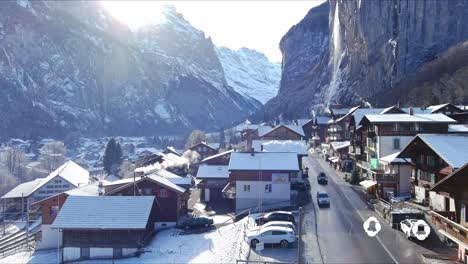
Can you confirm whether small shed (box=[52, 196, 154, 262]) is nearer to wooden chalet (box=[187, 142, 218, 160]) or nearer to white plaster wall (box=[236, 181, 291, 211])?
white plaster wall (box=[236, 181, 291, 211])

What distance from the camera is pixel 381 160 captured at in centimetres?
4228

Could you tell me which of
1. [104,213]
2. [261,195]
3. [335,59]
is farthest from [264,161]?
[335,59]

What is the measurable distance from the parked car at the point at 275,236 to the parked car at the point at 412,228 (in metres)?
6.60

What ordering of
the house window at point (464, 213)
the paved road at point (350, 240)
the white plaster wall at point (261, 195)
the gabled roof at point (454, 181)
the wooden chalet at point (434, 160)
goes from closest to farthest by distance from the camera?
the gabled roof at point (454, 181)
the house window at point (464, 213)
the paved road at point (350, 240)
the wooden chalet at point (434, 160)
the white plaster wall at point (261, 195)

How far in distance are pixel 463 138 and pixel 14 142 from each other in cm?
16864

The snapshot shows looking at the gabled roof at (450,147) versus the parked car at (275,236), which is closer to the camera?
the gabled roof at (450,147)

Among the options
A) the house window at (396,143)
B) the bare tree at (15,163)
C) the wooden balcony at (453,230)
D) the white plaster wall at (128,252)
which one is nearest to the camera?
the wooden balcony at (453,230)

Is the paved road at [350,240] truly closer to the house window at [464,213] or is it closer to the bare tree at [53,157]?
the house window at [464,213]

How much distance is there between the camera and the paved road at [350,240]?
23.5 meters

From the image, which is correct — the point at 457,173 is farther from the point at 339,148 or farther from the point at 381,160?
the point at 339,148

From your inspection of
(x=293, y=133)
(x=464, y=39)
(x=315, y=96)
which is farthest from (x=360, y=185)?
(x=315, y=96)

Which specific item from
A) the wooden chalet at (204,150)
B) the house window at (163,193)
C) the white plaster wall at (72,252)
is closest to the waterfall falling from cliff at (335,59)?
the wooden chalet at (204,150)

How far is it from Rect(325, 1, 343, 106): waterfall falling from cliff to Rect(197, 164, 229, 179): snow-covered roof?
64534 mm

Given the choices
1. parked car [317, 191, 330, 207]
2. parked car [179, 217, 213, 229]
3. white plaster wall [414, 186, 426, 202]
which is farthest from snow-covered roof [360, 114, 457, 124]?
parked car [179, 217, 213, 229]
